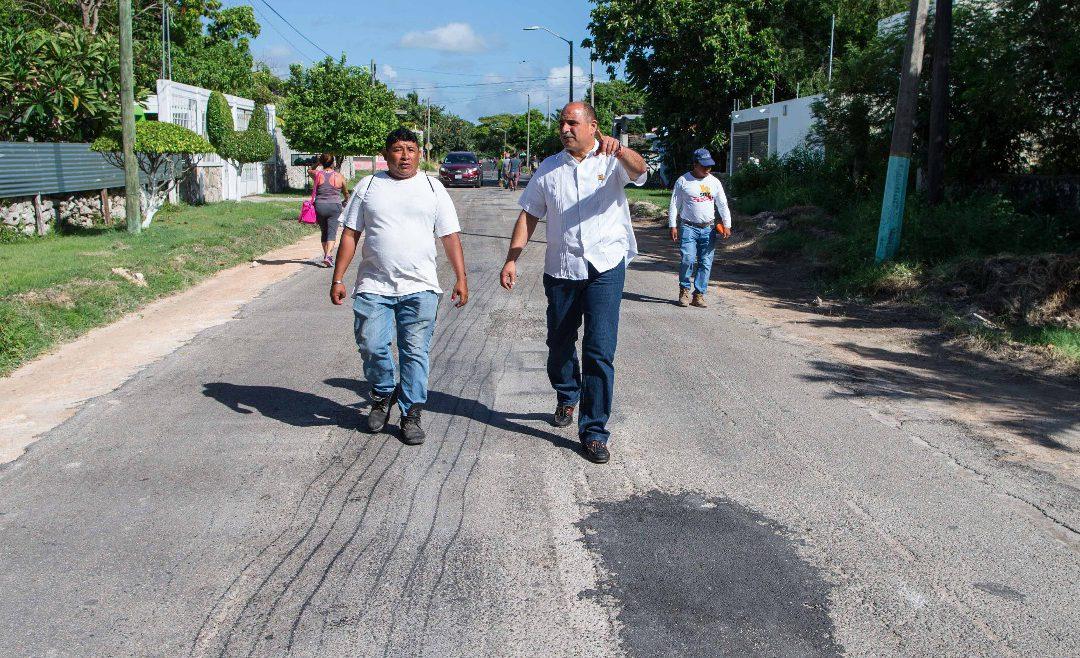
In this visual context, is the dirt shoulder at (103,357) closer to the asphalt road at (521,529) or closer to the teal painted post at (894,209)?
the asphalt road at (521,529)

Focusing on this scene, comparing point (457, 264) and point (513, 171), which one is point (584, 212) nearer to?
point (457, 264)

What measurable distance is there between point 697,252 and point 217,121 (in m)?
21.0

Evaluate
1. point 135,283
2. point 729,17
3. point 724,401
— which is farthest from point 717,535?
point 729,17

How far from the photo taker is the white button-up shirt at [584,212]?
549 cm

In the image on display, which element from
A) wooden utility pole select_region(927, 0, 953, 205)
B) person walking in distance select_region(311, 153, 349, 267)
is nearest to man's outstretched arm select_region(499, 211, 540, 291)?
person walking in distance select_region(311, 153, 349, 267)

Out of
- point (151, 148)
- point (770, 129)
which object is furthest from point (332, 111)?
point (151, 148)

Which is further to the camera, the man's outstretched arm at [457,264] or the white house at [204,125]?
the white house at [204,125]

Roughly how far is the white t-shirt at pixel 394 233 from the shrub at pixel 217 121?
24.1m

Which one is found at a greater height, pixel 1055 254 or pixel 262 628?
pixel 1055 254

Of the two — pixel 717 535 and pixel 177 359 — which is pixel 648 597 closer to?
pixel 717 535

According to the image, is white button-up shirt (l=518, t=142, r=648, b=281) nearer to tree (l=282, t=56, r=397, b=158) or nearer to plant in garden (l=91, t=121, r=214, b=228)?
plant in garden (l=91, t=121, r=214, b=228)

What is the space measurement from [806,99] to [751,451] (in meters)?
22.4

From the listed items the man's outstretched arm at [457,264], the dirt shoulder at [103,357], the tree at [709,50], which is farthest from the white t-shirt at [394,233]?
the tree at [709,50]

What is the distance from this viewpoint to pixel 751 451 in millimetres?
5723
